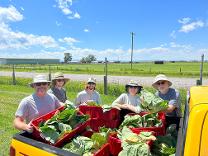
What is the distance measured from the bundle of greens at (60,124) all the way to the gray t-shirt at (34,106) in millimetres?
801

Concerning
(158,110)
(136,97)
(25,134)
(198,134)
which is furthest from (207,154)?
(136,97)

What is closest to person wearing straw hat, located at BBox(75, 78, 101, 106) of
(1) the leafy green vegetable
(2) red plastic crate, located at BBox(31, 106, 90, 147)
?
(2) red plastic crate, located at BBox(31, 106, 90, 147)

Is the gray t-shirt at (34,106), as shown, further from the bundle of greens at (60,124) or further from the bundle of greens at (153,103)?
the bundle of greens at (153,103)

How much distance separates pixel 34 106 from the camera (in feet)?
16.6

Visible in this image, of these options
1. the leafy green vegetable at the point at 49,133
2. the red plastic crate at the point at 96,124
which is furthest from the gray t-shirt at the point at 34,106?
the leafy green vegetable at the point at 49,133

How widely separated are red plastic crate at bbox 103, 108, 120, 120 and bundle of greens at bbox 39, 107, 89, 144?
1.77ft

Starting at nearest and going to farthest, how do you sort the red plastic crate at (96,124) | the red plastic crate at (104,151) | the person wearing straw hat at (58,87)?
the red plastic crate at (104,151), the red plastic crate at (96,124), the person wearing straw hat at (58,87)

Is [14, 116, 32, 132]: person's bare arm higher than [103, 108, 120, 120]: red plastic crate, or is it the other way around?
[103, 108, 120, 120]: red plastic crate

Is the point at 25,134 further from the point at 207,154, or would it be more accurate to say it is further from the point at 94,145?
the point at 207,154

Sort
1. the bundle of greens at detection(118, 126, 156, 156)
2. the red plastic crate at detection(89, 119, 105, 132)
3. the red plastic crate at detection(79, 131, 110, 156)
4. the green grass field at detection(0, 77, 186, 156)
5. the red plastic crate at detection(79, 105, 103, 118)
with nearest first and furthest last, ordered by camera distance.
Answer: the bundle of greens at detection(118, 126, 156, 156) → the red plastic crate at detection(79, 131, 110, 156) → the red plastic crate at detection(89, 119, 105, 132) → the red plastic crate at detection(79, 105, 103, 118) → the green grass field at detection(0, 77, 186, 156)

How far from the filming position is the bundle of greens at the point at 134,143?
300cm

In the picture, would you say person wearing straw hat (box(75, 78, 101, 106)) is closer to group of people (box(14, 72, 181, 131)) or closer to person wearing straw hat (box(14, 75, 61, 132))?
group of people (box(14, 72, 181, 131))

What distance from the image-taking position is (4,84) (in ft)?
79.4

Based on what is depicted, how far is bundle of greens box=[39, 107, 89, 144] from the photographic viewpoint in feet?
12.3
